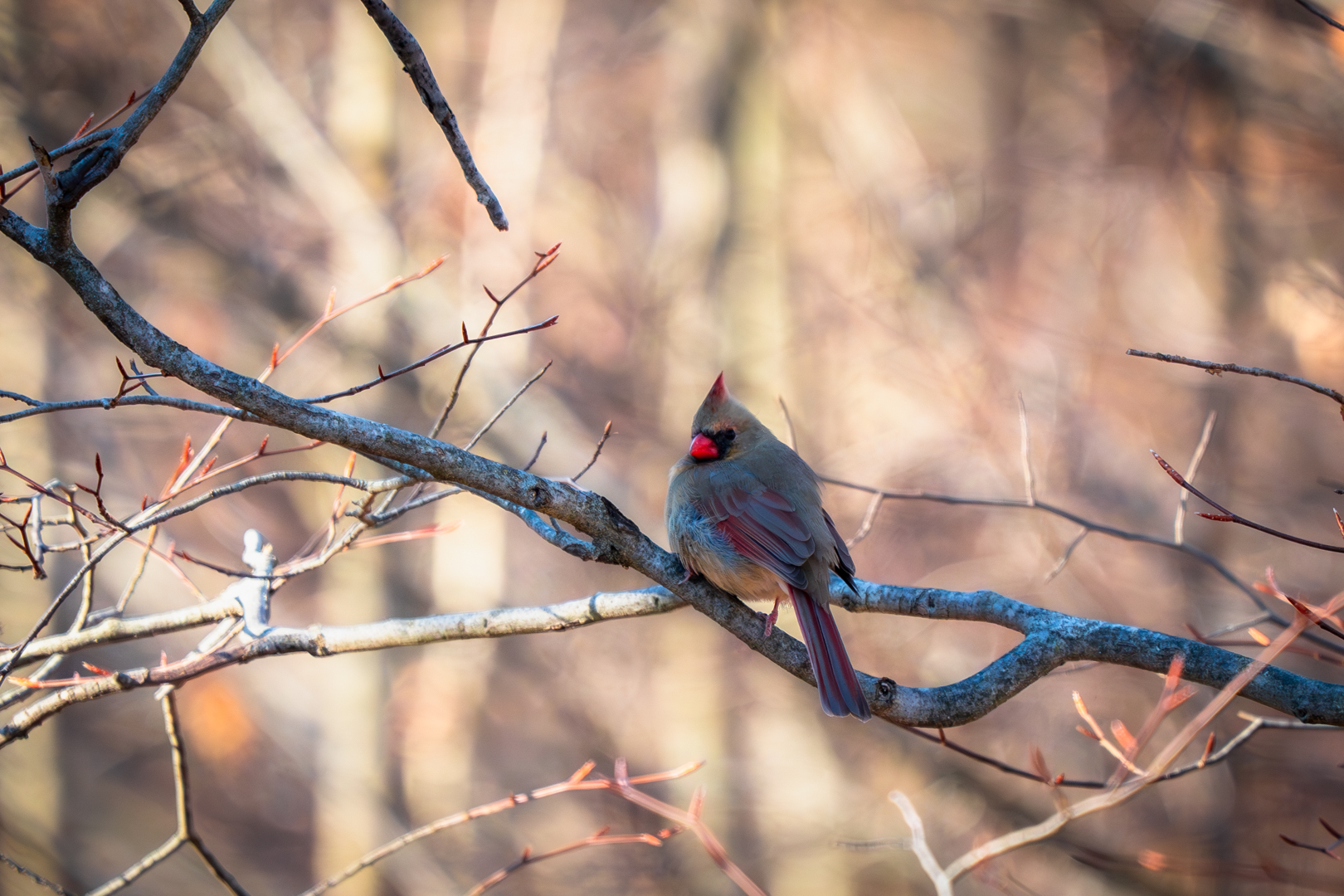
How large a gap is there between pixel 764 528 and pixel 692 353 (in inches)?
207

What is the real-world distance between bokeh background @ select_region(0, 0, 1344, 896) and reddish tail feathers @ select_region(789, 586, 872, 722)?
4.61m

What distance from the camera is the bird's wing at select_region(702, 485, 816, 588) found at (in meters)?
2.64

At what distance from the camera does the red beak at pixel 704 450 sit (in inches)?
123

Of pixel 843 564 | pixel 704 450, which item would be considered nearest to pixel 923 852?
pixel 843 564

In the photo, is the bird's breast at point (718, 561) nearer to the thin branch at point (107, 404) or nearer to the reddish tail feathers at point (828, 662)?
the reddish tail feathers at point (828, 662)

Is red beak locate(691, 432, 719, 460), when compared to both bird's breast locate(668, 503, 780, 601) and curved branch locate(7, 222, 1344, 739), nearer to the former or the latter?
bird's breast locate(668, 503, 780, 601)

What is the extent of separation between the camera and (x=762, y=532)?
8.86 feet

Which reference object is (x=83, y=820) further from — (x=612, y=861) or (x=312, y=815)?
(x=612, y=861)

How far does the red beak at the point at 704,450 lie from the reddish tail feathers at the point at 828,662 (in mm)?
632

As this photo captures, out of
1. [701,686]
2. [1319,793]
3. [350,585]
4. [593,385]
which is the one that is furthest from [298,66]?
[1319,793]

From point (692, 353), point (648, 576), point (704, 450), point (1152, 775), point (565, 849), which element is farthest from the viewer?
point (692, 353)

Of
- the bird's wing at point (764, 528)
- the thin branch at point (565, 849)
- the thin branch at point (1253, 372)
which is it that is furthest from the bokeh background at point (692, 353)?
the thin branch at point (1253, 372)

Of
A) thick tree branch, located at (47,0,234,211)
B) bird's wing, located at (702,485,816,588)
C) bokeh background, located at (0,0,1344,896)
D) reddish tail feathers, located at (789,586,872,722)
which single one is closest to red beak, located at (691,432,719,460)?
bird's wing, located at (702,485,816,588)

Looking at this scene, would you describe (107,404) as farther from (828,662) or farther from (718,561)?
(828,662)
